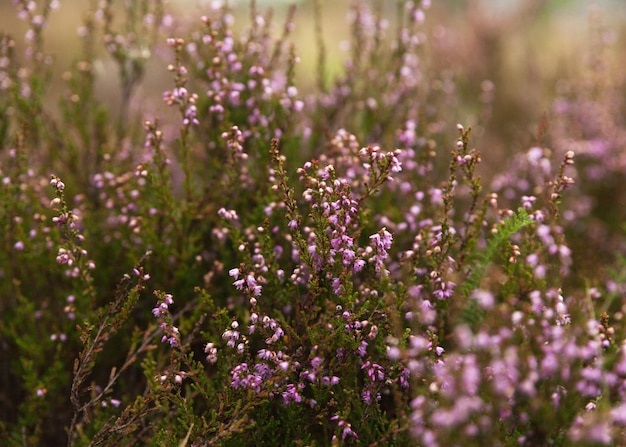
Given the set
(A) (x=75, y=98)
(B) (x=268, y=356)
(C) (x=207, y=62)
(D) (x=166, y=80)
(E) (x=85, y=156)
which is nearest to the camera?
(B) (x=268, y=356)

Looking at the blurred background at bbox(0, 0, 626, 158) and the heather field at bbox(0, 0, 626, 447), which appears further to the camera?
the blurred background at bbox(0, 0, 626, 158)

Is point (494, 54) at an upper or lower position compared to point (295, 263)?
upper

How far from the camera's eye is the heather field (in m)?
1.87

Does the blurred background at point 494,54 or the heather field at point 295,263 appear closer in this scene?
the heather field at point 295,263

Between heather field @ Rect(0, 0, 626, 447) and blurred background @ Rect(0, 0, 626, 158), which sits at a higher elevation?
blurred background @ Rect(0, 0, 626, 158)

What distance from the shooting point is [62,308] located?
321cm

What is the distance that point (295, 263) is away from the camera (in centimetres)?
282

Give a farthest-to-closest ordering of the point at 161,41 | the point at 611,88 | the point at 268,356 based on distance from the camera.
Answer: the point at 611,88
the point at 161,41
the point at 268,356

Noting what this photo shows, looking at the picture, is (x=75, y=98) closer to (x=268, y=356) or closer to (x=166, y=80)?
(x=268, y=356)

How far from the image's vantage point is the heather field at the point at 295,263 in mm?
1866

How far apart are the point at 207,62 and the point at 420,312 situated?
210 cm

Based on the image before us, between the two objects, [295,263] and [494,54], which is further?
[494,54]

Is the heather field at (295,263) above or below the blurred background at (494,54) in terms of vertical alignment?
below

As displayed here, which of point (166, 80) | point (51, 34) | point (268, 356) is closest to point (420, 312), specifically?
point (268, 356)
